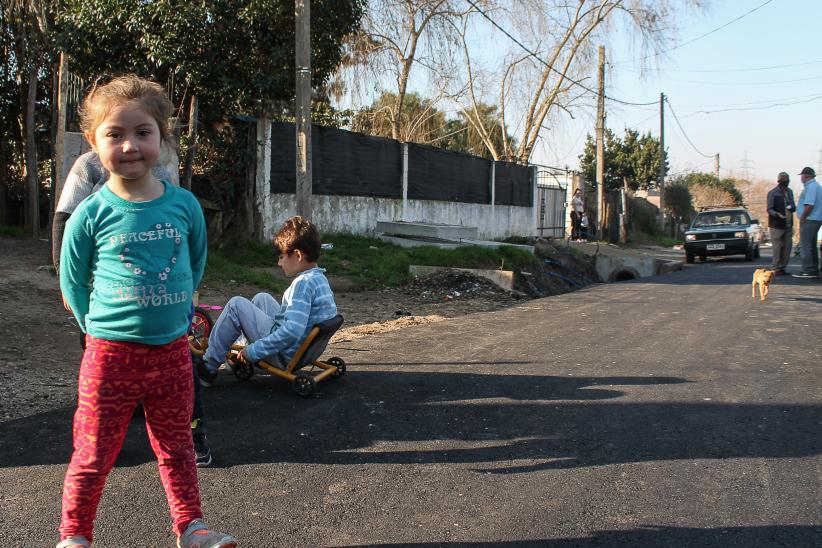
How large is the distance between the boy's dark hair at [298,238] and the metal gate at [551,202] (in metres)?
24.5

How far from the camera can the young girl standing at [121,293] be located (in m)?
2.63

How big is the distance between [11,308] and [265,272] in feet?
14.6

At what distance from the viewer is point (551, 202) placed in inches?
1203

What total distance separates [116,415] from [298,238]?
247cm

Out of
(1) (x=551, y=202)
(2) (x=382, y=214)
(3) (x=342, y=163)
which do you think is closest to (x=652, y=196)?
(1) (x=551, y=202)

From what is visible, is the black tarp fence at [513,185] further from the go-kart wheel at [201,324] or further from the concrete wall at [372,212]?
the go-kart wheel at [201,324]

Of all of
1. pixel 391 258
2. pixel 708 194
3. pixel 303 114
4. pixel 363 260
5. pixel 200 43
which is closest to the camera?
pixel 303 114

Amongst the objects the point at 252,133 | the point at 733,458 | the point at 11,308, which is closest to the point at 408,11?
the point at 252,133

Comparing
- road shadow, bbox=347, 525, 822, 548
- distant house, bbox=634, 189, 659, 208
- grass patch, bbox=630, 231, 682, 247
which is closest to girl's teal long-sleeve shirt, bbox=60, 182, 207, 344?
road shadow, bbox=347, 525, 822, 548

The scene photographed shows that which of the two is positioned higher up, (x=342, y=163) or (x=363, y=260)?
(x=342, y=163)

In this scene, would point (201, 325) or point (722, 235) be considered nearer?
point (201, 325)

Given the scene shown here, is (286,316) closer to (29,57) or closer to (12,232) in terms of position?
(12,232)

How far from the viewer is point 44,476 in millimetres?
3588

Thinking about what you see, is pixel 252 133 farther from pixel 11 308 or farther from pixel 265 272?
pixel 11 308
